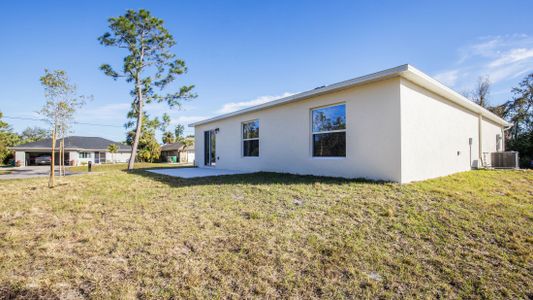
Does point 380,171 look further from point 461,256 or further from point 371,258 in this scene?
point 371,258

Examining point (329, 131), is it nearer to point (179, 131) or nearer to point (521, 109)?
point (521, 109)

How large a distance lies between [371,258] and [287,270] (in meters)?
0.93

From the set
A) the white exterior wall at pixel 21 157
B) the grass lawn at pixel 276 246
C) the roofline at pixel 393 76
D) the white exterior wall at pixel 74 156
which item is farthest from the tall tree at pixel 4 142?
the roofline at pixel 393 76

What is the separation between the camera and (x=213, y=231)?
10.7 feet

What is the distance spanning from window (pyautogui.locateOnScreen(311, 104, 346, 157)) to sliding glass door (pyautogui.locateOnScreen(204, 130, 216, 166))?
662cm

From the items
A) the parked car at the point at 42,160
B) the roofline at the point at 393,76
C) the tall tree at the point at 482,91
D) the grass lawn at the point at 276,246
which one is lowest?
the grass lawn at the point at 276,246

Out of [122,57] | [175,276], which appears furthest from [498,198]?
[122,57]

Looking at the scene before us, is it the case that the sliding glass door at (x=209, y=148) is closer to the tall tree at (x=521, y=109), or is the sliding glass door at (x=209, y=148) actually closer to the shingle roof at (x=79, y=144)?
the tall tree at (x=521, y=109)

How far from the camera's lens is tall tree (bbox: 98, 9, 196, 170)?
1585cm

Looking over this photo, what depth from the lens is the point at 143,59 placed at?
1703cm

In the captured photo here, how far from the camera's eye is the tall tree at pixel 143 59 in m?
15.9

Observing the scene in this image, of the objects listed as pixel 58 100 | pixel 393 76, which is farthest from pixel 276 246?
pixel 58 100

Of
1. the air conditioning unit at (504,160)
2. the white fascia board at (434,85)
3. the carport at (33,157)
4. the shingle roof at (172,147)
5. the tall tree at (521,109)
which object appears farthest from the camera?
the shingle roof at (172,147)

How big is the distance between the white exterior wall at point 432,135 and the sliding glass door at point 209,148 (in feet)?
30.1
